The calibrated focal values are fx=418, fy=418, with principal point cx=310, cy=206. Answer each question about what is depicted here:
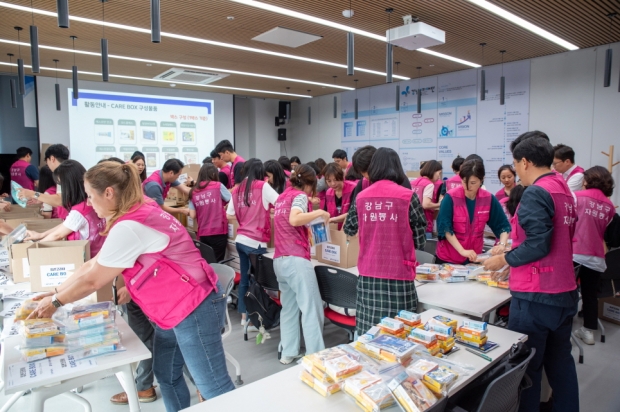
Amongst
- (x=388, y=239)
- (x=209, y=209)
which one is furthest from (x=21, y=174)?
(x=388, y=239)

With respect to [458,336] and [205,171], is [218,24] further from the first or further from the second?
[458,336]

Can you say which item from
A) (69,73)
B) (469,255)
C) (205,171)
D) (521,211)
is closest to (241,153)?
(69,73)

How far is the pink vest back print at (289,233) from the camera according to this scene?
3018mm

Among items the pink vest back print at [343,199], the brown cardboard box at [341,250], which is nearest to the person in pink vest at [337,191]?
the pink vest back print at [343,199]

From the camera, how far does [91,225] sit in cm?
271

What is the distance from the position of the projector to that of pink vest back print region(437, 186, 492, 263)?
254cm

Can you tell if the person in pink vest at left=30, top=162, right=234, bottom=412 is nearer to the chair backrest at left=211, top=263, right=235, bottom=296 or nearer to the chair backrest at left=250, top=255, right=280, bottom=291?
the chair backrest at left=211, top=263, right=235, bottom=296

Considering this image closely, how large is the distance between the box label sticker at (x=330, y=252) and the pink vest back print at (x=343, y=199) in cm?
115

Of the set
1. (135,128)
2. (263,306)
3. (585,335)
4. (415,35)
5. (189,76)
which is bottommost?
(585,335)

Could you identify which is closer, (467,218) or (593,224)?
(467,218)

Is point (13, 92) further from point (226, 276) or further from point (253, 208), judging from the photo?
point (226, 276)

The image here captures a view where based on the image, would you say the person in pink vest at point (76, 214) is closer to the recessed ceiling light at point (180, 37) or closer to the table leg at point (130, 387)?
the table leg at point (130, 387)

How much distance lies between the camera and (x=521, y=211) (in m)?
2.03

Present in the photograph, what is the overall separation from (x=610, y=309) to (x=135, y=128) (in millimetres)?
8366
